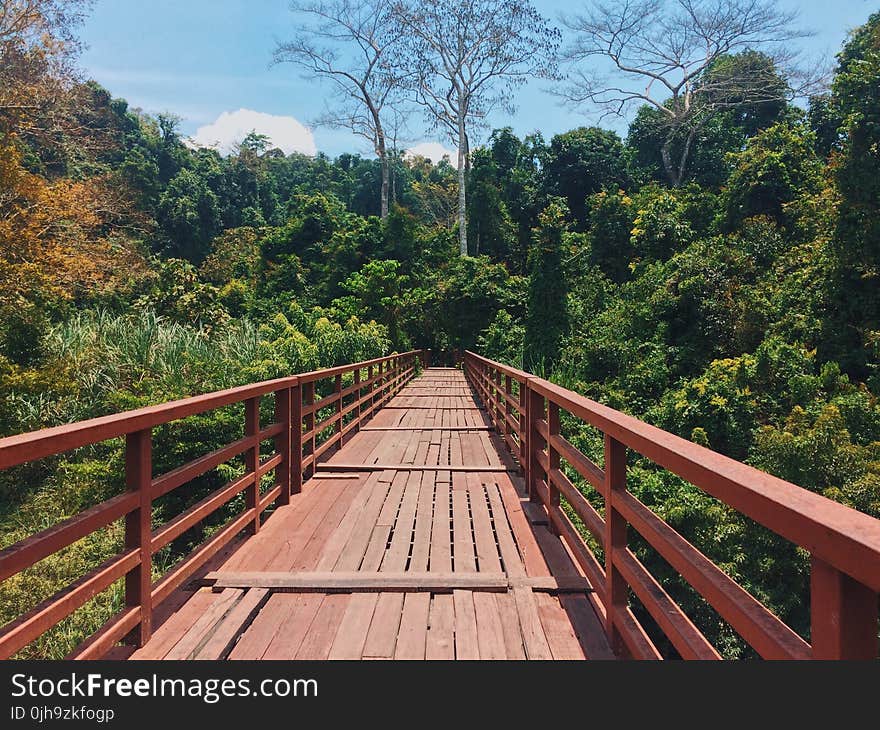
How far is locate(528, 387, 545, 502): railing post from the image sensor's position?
413 centimetres

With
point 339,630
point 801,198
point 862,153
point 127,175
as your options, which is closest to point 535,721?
point 339,630

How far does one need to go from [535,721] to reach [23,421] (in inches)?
415

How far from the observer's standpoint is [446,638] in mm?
2311

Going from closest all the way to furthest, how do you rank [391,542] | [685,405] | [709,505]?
[391,542]
[709,505]
[685,405]

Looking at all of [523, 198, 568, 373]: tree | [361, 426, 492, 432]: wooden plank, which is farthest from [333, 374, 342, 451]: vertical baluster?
[523, 198, 568, 373]: tree

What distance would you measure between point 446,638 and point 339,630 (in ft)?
1.47

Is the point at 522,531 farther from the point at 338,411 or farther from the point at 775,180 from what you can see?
the point at 775,180

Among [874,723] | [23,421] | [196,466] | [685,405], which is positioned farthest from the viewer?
[685,405]

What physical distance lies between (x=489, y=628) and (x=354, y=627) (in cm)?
57

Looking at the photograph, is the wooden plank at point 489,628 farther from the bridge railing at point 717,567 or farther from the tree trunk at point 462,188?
the tree trunk at point 462,188

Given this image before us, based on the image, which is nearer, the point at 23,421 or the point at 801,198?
the point at 23,421

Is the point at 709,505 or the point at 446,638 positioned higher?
the point at 446,638

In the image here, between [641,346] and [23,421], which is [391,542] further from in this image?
[641,346]


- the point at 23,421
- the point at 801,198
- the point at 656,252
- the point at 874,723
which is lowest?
the point at 23,421
